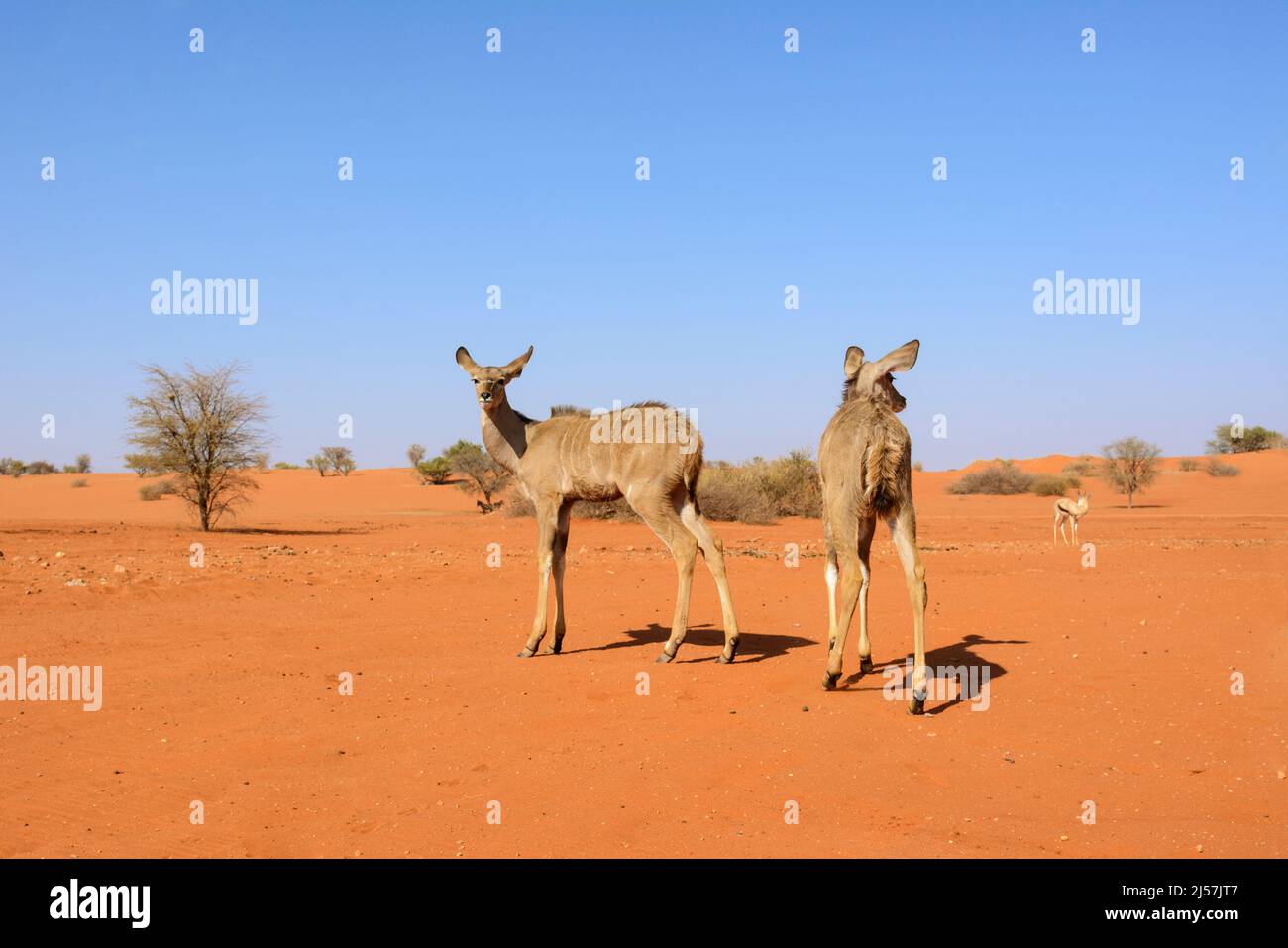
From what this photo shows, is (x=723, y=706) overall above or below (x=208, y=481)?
below

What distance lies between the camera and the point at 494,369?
10.7m

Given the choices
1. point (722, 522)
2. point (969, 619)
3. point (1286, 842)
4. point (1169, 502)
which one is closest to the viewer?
point (1286, 842)

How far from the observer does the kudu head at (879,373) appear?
844 cm

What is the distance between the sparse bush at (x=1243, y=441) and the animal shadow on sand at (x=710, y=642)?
70.9 meters

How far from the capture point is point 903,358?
8445mm

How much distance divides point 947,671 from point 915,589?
160 cm

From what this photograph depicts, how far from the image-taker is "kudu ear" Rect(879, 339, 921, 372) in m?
8.38

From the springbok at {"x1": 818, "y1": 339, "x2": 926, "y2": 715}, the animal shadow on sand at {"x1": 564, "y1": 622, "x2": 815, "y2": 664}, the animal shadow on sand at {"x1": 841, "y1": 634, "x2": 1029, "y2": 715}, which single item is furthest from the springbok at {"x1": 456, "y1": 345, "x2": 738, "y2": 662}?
the springbok at {"x1": 818, "y1": 339, "x2": 926, "y2": 715}

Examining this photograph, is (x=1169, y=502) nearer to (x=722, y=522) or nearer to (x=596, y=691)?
(x=722, y=522)

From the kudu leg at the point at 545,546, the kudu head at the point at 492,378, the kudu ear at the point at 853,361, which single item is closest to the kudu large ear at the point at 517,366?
the kudu head at the point at 492,378

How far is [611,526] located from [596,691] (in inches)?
765

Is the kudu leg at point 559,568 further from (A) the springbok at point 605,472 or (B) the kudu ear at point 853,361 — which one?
(B) the kudu ear at point 853,361

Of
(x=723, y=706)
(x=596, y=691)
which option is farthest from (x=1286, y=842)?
(x=596, y=691)

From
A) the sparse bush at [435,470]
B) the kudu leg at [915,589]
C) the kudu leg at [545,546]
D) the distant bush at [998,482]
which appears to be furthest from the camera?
the sparse bush at [435,470]
